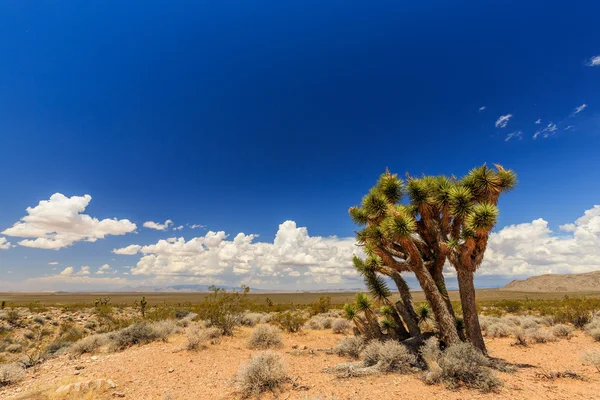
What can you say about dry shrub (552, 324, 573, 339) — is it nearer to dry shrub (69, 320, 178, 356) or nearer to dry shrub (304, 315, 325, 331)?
dry shrub (304, 315, 325, 331)

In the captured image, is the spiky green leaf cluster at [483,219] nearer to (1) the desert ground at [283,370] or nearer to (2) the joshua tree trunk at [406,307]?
(2) the joshua tree trunk at [406,307]

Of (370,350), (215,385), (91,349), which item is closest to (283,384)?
(215,385)

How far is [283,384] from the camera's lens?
7996mm

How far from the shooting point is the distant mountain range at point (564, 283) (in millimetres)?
101938

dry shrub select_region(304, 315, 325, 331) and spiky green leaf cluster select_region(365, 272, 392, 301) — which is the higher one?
spiky green leaf cluster select_region(365, 272, 392, 301)

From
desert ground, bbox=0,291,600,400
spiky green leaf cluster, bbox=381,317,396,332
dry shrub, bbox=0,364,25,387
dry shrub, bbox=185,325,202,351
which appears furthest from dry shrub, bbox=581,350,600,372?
dry shrub, bbox=0,364,25,387

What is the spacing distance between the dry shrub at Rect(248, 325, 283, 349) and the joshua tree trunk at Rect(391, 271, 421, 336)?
6018 mm

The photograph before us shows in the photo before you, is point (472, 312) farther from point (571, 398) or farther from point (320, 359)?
point (320, 359)

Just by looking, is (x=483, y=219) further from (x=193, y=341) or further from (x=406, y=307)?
(x=193, y=341)

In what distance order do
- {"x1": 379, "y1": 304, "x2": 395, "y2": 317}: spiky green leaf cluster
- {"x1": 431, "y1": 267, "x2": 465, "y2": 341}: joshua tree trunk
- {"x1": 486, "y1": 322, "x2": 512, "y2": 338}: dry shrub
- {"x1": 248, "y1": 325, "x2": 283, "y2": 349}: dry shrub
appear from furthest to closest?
1. {"x1": 486, "y1": 322, "x2": 512, "y2": 338}: dry shrub
2. {"x1": 248, "y1": 325, "x2": 283, "y2": 349}: dry shrub
3. {"x1": 379, "y1": 304, "x2": 395, "y2": 317}: spiky green leaf cluster
4. {"x1": 431, "y1": 267, "x2": 465, "y2": 341}: joshua tree trunk

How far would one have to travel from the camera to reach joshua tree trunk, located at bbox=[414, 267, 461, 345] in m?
9.50

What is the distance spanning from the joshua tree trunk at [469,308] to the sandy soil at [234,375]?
1.39 m

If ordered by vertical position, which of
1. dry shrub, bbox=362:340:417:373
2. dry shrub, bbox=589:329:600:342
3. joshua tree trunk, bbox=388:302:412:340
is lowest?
dry shrub, bbox=589:329:600:342

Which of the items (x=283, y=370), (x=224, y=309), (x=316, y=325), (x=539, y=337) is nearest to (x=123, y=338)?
(x=224, y=309)
